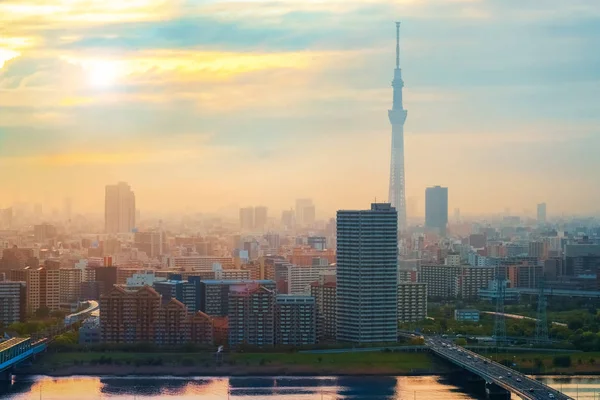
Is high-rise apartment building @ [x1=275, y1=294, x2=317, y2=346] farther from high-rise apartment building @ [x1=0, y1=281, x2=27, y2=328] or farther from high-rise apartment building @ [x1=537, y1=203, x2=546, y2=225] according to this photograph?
high-rise apartment building @ [x1=537, y1=203, x2=546, y2=225]

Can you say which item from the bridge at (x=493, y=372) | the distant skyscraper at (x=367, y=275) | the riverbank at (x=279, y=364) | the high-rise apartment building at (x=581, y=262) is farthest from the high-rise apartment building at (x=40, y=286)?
the high-rise apartment building at (x=581, y=262)

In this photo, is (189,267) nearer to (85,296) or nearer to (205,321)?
(85,296)

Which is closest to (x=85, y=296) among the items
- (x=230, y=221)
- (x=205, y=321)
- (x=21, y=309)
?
(x=21, y=309)

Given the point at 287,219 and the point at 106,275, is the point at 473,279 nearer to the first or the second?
the point at 106,275

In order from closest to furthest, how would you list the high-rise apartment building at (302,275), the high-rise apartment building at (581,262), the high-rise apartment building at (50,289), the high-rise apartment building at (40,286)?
the high-rise apartment building at (40,286)
the high-rise apartment building at (50,289)
the high-rise apartment building at (302,275)
the high-rise apartment building at (581,262)

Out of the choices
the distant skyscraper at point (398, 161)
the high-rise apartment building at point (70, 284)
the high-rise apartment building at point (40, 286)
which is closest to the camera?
the high-rise apartment building at point (40, 286)

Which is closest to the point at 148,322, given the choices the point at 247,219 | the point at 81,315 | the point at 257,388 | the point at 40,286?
the point at 257,388

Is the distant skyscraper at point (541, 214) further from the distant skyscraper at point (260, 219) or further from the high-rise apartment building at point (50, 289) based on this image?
the high-rise apartment building at point (50, 289)

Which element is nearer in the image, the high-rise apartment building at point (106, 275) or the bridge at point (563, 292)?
the high-rise apartment building at point (106, 275)
